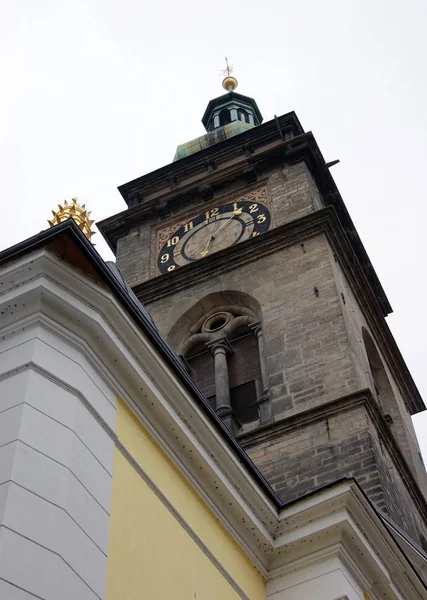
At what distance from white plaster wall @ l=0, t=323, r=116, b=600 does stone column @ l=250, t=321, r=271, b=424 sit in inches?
379

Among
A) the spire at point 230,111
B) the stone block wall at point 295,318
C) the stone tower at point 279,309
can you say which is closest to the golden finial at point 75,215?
the stone tower at point 279,309

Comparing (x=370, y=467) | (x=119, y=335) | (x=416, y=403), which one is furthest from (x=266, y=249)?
(x=119, y=335)

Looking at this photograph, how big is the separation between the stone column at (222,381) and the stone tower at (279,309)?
0.09 feet

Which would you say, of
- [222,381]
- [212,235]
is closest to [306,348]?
[222,381]

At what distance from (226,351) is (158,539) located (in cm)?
1199

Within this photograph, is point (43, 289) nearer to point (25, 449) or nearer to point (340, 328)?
point (25, 449)

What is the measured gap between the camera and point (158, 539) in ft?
23.1

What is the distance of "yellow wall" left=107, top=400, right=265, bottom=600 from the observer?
257 inches

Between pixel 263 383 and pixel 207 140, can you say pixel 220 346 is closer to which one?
pixel 263 383

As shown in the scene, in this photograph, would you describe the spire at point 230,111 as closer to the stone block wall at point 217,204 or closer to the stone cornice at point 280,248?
the stone block wall at point 217,204

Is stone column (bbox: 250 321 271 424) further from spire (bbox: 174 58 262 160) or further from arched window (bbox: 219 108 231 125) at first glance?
arched window (bbox: 219 108 231 125)

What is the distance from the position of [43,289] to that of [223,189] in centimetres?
1662

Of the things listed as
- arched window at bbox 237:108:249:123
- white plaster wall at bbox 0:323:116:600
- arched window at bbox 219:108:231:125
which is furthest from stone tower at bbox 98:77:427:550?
white plaster wall at bbox 0:323:116:600

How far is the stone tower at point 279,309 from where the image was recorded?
1540 centimetres
